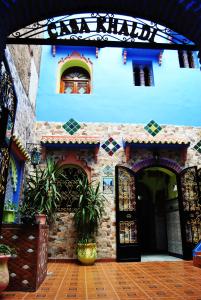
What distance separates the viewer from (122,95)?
857 centimetres

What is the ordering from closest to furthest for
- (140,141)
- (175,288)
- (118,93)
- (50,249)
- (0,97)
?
(0,97)
(175,288)
(50,249)
(140,141)
(118,93)

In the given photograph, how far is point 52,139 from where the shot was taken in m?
7.41

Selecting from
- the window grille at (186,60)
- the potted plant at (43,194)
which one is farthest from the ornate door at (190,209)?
the window grille at (186,60)

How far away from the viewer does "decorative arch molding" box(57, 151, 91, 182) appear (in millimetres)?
7490

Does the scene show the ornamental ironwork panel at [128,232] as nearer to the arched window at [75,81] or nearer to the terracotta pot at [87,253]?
the terracotta pot at [87,253]

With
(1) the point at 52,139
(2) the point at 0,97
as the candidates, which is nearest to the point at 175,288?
(2) the point at 0,97

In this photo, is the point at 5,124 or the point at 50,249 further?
the point at 50,249

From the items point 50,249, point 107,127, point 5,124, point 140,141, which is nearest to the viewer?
point 5,124

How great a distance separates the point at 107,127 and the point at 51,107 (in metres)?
1.96

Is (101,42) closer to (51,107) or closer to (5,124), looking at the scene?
(5,124)

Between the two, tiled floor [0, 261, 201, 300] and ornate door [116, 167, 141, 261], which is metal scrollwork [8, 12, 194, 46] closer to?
tiled floor [0, 261, 201, 300]

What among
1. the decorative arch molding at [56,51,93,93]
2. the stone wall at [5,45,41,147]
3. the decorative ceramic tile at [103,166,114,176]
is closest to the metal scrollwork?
the stone wall at [5,45,41,147]

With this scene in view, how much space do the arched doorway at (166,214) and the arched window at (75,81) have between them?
3.22 meters

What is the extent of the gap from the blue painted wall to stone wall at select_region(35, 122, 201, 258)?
0.30 metres
